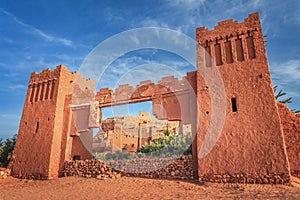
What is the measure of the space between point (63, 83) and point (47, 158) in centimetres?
511

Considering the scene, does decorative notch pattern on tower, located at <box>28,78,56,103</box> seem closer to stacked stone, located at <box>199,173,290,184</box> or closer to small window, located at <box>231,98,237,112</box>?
stacked stone, located at <box>199,173,290,184</box>

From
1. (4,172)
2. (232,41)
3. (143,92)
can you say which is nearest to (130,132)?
(143,92)

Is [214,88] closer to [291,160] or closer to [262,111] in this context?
[262,111]

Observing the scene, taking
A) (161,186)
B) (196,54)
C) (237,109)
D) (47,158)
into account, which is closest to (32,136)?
(47,158)

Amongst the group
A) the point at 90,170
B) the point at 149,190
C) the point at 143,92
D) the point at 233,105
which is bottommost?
the point at 149,190

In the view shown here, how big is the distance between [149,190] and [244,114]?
17.3 ft

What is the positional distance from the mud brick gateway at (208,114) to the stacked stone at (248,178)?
0.13 feet

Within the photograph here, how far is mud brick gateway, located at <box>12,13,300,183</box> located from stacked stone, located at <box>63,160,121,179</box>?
0.90 metres

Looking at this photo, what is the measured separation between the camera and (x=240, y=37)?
35.8 feet

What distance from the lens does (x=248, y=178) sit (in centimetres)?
880

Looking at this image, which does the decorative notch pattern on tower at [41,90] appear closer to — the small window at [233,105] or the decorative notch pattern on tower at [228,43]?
the decorative notch pattern on tower at [228,43]

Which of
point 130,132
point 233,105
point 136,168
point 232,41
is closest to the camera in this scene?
point 233,105

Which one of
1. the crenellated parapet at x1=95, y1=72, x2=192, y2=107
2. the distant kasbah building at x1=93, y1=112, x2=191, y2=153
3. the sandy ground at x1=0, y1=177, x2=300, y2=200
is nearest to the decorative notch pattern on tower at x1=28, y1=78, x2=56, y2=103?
the crenellated parapet at x1=95, y1=72, x2=192, y2=107

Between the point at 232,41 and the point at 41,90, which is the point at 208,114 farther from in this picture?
the point at 41,90
